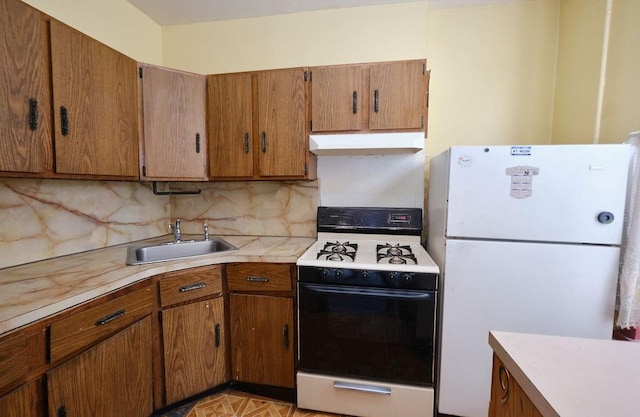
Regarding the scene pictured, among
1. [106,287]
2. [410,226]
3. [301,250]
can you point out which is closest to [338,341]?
[301,250]

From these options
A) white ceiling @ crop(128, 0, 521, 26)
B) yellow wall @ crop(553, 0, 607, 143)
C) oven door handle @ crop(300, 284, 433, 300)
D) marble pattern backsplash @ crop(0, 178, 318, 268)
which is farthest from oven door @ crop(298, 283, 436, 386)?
white ceiling @ crop(128, 0, 521, 26)

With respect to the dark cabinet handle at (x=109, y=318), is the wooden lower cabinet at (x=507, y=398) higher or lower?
higher

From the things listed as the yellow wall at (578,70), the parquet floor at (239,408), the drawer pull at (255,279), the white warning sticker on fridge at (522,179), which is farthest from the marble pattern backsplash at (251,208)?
the yellow wall at (578,70)

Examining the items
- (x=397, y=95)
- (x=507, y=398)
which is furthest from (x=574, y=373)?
(x=397, y=95)

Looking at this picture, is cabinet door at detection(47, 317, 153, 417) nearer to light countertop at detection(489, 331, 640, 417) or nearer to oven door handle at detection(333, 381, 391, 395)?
oven door handle at detection(333, 381, 391, 395)

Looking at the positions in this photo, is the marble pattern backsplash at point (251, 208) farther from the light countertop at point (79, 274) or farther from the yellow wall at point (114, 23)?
the yellow wall at point (114, 23)

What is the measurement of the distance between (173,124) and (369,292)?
5.46ft

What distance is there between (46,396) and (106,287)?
0.40m

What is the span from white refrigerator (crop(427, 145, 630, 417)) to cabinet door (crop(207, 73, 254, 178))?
4.29 feet

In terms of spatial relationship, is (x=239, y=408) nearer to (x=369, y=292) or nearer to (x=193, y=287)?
(x=193, y=287)

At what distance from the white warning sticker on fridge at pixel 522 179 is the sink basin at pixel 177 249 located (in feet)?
5.42

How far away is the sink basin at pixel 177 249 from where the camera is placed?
1.78m

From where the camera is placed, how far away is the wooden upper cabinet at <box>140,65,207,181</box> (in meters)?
1.68

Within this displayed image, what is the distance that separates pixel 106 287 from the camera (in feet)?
3.74
